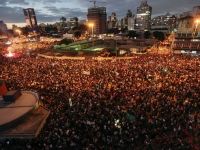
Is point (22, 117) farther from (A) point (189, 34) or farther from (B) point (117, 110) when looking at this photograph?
(A) point (189, 34)

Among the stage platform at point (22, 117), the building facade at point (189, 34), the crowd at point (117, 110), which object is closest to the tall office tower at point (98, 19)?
the building facade at point (189, 34)

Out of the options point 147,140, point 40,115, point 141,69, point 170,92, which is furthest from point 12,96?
point 141,69

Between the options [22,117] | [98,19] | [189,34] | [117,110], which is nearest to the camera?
[22,117]

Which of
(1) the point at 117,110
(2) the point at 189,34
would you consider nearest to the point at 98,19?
(2) the point at 189,34

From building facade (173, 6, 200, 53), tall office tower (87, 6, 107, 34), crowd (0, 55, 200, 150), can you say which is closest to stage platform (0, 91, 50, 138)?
crowd (0, 55, 200, 150)

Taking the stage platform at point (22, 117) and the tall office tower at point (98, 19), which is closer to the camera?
the stage platform at point (22, 117)

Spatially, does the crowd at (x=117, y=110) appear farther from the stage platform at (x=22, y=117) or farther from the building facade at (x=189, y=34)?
the building facade at (x=189, y=34)
